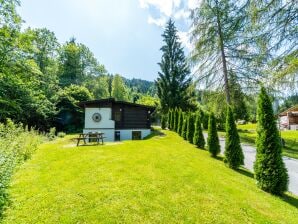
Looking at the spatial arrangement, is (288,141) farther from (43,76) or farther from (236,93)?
(43,76)

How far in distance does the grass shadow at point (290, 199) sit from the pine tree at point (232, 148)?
231 cm

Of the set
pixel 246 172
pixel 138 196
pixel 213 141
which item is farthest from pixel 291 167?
pixel 138 196

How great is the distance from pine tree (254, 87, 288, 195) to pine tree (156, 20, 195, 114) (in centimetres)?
2235

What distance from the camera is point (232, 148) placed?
8.45 meters

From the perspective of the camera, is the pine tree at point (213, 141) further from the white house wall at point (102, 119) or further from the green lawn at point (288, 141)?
the white house wall at point (102, 119)

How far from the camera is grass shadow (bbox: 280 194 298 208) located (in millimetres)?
5548

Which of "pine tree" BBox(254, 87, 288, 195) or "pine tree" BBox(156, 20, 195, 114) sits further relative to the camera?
"pine tree" BBox(156, 20, 195, 114)

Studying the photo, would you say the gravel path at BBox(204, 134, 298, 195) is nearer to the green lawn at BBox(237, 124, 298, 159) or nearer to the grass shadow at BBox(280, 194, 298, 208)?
the grass shadow at BBox(280, 194, 298, 208)

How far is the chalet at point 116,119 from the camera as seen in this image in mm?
18141

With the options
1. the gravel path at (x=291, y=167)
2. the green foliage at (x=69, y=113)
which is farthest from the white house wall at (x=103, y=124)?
the gravel path at (x=291, y=167)

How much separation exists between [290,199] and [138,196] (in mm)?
4422

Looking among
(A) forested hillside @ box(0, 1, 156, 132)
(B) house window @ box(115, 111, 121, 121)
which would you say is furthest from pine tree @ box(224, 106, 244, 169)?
(A) forested hillside @ box(0, 1, 156, 132)

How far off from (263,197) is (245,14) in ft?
21.5

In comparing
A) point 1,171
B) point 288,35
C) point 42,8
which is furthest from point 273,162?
point 42,8
